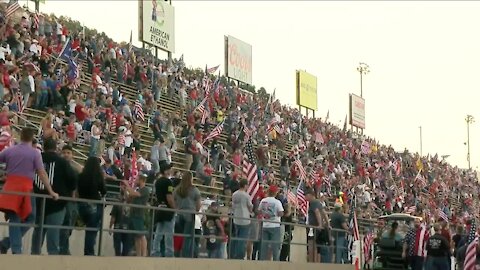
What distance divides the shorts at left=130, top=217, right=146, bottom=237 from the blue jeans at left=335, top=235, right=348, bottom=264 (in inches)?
312

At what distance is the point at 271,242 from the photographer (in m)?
19.5

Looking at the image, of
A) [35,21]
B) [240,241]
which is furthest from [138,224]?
[35,21]

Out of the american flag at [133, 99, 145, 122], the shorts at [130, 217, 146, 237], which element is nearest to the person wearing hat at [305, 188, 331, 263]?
the shorts at [130, 217, 146, 237]

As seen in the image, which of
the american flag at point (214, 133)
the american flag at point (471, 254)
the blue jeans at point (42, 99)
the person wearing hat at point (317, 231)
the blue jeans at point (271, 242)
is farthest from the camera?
the american flag at point (214, 133)

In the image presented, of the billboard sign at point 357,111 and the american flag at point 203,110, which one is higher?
the billboard sign at point 357,111

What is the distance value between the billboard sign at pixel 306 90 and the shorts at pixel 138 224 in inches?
2221

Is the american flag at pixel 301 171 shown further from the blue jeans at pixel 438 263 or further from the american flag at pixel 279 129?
the blue jeans at pixel 438 263

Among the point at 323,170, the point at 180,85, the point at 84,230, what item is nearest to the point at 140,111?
the point at 180,85

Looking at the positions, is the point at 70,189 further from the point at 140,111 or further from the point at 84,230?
the point at 140,111

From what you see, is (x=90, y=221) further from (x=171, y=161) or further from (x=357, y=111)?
(x=357, y=111)

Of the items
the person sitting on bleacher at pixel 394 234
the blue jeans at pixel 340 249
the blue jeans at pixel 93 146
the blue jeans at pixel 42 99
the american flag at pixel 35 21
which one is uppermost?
the american flag at pixel 35 21

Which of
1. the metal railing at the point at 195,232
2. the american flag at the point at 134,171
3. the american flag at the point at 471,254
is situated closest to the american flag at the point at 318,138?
the american flag at the point at 471,254

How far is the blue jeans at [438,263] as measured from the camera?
2222 cm

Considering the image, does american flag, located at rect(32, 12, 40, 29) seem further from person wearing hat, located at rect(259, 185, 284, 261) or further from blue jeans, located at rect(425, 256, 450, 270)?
blue jeans, located at rect(425, 256, 450, 270)
